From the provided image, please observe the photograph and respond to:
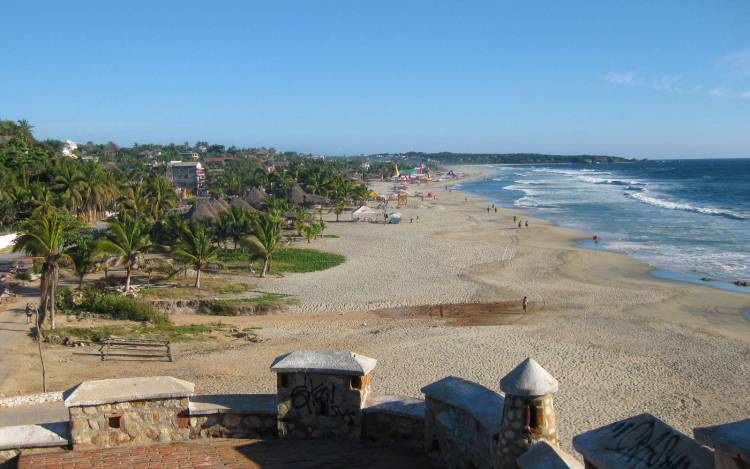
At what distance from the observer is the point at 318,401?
652 centimetres

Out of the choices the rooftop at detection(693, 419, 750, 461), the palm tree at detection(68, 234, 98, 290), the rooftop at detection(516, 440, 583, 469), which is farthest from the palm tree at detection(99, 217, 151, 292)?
the rooftop at detection(693, 419, 750, 461)

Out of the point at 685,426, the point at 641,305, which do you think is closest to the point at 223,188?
the point at 641,305

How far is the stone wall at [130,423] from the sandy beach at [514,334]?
7650 millimetres

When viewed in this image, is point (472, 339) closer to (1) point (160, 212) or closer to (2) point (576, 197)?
(1) point (160, 212)

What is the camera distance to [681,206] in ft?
208

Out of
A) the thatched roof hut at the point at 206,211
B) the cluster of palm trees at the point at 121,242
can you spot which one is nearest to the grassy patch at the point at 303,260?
the cluster of palm trees at the point at 121,242

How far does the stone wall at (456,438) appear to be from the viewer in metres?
5.44

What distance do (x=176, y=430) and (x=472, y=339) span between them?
1360 centimetres

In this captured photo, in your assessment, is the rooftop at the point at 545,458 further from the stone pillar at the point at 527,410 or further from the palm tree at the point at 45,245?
the palm tree at the point at 45,245

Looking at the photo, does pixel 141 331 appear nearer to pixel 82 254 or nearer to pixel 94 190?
pixel 82 254

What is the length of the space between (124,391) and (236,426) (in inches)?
45.7

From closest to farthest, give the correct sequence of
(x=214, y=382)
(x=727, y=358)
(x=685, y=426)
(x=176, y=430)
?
(x=176, y=430)
(x=685, y=426)
(x=214, y=382)
(x=727, y=358)

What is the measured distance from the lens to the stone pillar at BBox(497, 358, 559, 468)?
4.81 m

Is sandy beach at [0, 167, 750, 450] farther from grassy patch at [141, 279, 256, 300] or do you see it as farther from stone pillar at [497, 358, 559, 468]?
stone pillar at [497, 358, 559, 468]
